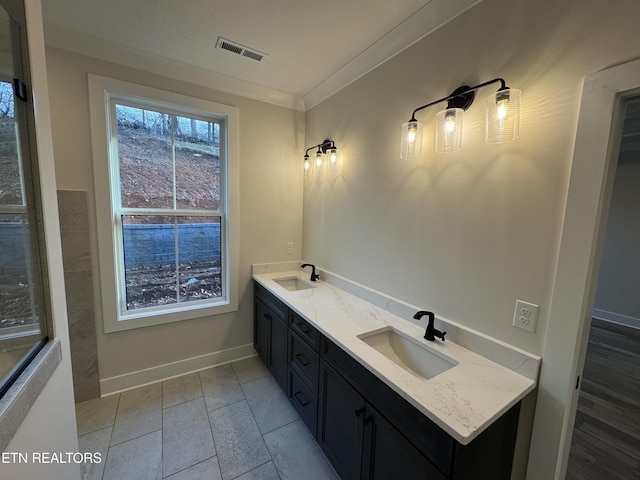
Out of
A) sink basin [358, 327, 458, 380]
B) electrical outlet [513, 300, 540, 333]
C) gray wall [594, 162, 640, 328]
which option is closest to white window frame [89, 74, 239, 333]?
sink basin [358, 327, 458, 380]

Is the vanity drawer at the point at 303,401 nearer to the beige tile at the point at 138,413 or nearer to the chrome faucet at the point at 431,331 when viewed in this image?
the chrome faucet at the point at 431,331

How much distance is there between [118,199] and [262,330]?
1678 mm

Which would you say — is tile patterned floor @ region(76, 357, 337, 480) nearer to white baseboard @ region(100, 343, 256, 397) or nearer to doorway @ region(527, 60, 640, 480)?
white baseboard @ region(100, 343, 256, 397)

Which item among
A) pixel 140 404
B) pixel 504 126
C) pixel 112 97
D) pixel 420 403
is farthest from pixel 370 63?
pixel 140 404

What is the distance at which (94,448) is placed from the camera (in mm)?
1658

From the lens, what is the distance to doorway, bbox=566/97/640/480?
166 centimetres

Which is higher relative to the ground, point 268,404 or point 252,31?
point 252,31

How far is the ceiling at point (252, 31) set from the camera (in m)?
1.47

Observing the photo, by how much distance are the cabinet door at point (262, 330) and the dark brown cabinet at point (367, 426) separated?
37 cm

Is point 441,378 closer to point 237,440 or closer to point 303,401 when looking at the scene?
point 303,401

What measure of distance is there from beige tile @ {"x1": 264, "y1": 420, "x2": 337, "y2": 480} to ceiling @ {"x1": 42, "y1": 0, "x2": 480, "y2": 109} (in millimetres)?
2697

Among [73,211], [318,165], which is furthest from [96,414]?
[318,165]

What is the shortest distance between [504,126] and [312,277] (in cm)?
186

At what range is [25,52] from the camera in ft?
3.17
